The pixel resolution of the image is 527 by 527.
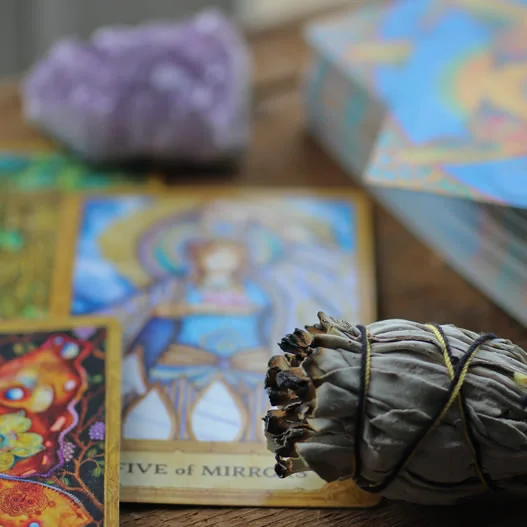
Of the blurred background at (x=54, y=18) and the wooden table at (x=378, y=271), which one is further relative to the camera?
the blurred background at (x=54, y=18)

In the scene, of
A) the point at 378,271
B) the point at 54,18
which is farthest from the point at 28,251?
the point at 54,18

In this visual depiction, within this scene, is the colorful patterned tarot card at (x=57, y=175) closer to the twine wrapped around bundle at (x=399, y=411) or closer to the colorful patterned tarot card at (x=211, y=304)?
the colorful patterned tarot card at (x=211, y=304)

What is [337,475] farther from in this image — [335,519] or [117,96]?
[117,96]

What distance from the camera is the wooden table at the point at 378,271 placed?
19.4 inches

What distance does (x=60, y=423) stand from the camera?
1.69ft

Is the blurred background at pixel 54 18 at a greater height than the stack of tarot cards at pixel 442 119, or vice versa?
the stack of tarot cards at pixel 442 119

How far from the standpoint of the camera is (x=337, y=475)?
→ 44 cm

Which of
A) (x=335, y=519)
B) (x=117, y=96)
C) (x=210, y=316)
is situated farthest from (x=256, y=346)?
(x=117, y=96)

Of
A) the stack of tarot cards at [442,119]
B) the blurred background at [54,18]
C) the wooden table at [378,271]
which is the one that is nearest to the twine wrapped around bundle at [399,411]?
the wooden table at [378,271]

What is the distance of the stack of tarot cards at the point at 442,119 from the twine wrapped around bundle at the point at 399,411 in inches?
6.1

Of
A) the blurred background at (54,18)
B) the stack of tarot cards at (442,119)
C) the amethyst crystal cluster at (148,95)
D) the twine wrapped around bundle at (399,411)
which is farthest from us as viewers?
the blurred background at (54,18)

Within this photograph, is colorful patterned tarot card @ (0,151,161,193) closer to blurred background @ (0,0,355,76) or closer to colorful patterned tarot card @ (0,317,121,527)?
colorful patterned tarot card @ (0,317,121,527)

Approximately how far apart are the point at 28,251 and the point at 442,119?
35 cm

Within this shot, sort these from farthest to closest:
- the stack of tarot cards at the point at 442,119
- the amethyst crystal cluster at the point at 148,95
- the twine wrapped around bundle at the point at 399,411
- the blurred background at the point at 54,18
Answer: the blurred background at the point at 54,18 → the amethyst crystal cluster at the point at 148,95 → the stack of tarot cards at the point at 442,119 → the twine wrapped around bundle at the point at 399,411
